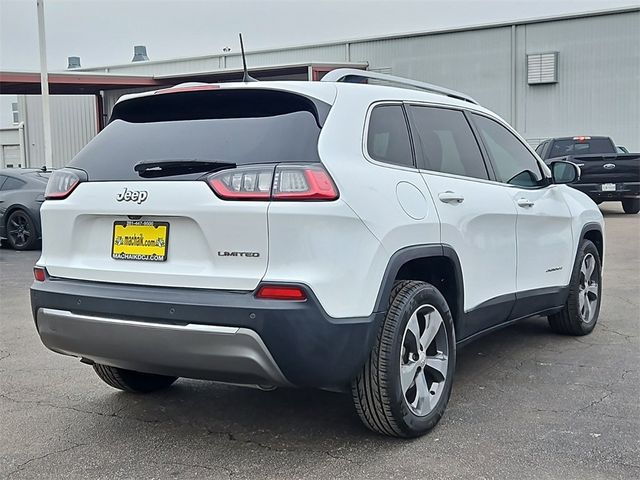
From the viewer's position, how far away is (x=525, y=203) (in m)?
4.92

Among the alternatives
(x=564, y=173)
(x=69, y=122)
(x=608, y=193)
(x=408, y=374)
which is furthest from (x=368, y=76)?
(x=69, y=122)

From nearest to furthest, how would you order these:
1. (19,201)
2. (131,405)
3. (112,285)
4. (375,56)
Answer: (112,285), (131,405), (19,201), (375,56)

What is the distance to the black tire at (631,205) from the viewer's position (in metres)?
17.0

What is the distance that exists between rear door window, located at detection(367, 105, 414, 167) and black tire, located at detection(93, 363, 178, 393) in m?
1.96

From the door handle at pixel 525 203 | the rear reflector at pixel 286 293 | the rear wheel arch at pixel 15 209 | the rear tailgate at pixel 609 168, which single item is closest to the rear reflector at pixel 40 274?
the rear reflector at pixel 286 293

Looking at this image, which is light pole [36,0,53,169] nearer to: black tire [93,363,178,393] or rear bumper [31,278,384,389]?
black tire [93,363,178,393]

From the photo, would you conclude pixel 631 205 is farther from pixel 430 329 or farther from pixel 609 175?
pixel 430 329

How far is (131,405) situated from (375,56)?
23583 mm

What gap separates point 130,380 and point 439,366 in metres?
1.85

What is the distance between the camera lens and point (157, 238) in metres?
3.37

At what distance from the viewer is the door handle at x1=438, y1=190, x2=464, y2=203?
3961 mm

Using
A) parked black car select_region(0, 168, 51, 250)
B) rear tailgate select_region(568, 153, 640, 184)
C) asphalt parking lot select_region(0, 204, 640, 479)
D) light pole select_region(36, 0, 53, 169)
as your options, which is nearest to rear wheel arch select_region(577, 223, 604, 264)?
asphalt parking lot select_region(0, 204, 640, 479)

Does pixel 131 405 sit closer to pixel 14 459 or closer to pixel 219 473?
pixel 14 459

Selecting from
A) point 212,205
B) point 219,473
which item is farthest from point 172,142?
point 219,473
